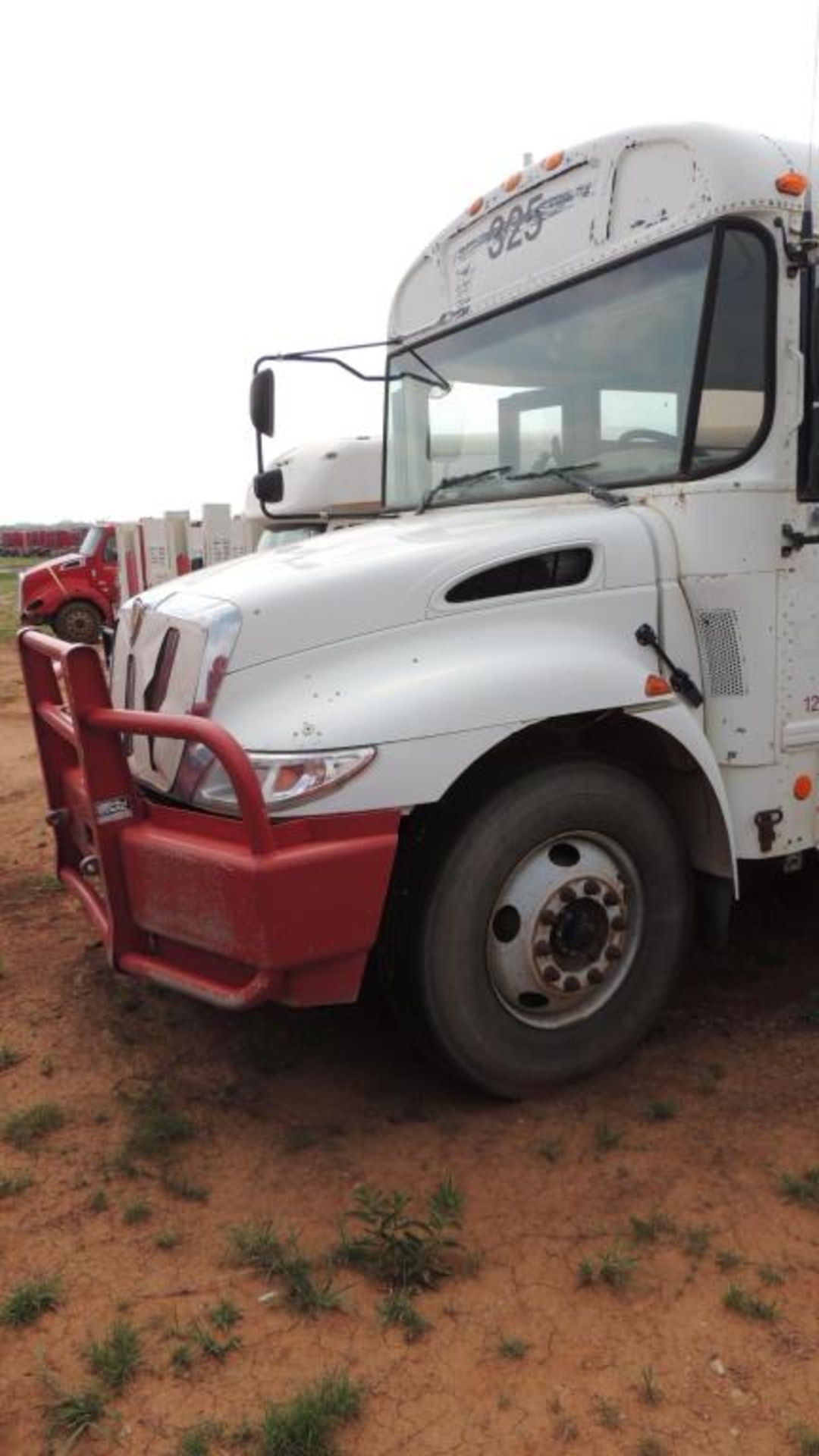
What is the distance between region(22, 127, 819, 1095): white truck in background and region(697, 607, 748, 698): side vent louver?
0.01 metres

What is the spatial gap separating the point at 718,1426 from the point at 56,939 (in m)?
3.28

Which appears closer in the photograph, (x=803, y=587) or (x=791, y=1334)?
(x=791, y=1334)

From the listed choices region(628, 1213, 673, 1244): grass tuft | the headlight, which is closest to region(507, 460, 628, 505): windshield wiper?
the headlight

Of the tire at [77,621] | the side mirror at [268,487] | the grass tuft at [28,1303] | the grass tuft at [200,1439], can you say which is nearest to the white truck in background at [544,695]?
the grass tuft at [28,1303]

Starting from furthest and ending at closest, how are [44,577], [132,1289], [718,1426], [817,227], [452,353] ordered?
[44,577]
[452,353]
[817,227]
[132,1289]
[718,1426]

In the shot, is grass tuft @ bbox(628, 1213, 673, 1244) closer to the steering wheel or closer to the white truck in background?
the white truck in background

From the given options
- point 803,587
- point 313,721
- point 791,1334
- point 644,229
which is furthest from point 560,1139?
point 644,229

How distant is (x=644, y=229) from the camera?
3.38 metres

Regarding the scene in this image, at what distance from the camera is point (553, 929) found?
3.10 meters

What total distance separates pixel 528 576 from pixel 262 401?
1.87 meters

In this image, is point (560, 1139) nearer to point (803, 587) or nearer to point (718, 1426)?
point (718, 1426)

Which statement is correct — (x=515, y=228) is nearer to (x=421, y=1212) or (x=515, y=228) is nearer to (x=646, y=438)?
(x=646, y=438)

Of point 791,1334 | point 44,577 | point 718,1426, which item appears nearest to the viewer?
point 718,1426

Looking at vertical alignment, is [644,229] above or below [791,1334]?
above
